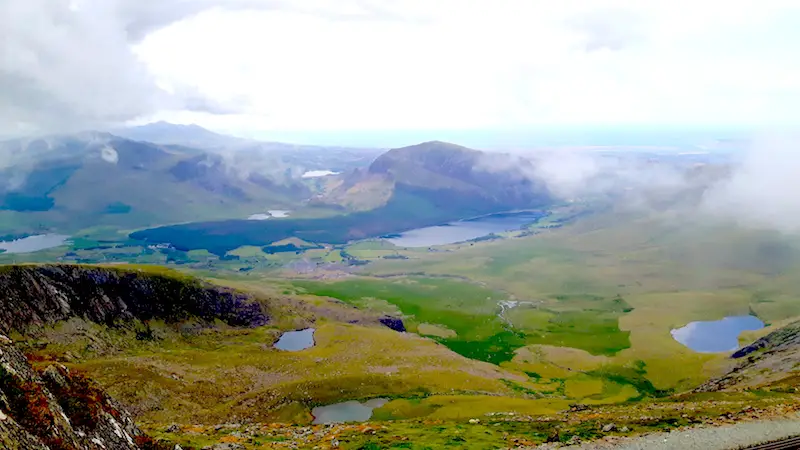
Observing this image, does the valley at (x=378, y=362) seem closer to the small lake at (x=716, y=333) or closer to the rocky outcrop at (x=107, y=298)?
the rocky outcrop at (x=107, y=298)

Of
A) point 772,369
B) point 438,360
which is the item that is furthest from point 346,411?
point 772,369

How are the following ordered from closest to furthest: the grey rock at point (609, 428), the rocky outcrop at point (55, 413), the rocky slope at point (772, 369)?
the rocky outcrop at point (55, 413), the grey rock at point (609, 428), the rocky slope at point (772, 369)

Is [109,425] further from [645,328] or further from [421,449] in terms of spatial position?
[645,328]

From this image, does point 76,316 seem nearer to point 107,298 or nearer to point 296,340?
point 107,298

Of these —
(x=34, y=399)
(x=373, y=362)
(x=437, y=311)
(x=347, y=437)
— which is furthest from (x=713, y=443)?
(x=437, y=311)

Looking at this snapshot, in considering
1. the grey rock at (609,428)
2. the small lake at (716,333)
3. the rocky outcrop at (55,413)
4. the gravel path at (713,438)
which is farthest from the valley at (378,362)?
the rocky outcrop at (55,413)

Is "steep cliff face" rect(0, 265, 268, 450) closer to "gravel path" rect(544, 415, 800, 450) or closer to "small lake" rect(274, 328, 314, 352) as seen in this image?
"small lake" rect(274, 328, 314, 352)

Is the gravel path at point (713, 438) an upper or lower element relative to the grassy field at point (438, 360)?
upper
